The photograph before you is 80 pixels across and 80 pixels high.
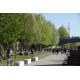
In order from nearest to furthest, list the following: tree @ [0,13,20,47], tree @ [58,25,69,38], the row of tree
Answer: tree @ [0,13,20,47]
the row of tree
tree @ [58,25,69,38]

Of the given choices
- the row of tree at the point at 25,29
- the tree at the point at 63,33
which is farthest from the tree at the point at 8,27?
the tree at the point at 63,33

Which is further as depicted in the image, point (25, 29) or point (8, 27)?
point (25, 29)

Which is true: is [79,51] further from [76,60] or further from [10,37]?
[10,37]

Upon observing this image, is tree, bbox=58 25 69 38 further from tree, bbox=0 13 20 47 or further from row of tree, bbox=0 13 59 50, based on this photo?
tree, bbox=0 13 20 47

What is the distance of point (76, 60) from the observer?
2592cm

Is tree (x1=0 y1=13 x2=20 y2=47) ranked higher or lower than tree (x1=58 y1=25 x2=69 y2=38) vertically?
lower

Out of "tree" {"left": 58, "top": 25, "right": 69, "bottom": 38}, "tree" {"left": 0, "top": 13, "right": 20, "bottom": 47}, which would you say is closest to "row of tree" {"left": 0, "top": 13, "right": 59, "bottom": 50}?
"tree" {"left": 0, "top": 13, "right": 20, "bottom": 47}

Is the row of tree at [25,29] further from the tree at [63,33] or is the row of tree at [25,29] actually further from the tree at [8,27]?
the tree at [63,33]

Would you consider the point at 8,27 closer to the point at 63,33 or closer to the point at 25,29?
the point at 25,29

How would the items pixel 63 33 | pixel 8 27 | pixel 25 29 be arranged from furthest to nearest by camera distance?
pixel 63 33
pixel 25 29
pixel 8 27

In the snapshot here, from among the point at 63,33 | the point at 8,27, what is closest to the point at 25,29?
the point at 8,27

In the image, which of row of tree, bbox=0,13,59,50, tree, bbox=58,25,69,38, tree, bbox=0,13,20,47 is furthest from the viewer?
tree, bbox=58,25,69,38

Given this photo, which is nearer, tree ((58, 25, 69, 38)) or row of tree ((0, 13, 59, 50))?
row of tree ((0, 13, 59, 50))
